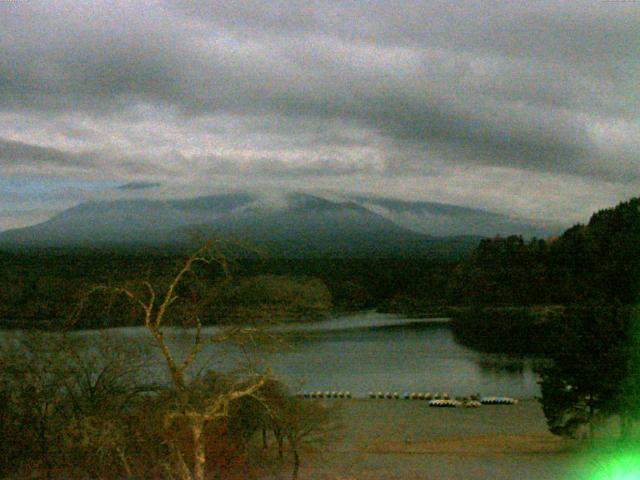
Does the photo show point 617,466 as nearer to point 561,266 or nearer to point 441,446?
point 441,446

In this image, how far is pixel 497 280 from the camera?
77938mm

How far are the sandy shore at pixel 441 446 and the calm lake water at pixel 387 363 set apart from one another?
426 cm

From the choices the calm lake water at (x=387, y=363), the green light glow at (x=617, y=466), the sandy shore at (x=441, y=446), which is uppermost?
the green light glow at (x=617, y=466)

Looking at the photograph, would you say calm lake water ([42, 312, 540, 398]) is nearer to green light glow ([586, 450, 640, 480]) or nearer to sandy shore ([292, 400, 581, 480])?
sandy shore ([292, 400, 581, 480])

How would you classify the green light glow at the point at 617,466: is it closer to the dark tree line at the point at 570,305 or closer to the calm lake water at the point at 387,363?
the dark tree line at the point at 570,305

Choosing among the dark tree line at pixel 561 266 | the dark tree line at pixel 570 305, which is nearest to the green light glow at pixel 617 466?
the dark tree line at pixel 570 305

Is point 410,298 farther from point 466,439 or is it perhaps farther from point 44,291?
point 466,439

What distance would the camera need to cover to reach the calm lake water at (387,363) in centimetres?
3634

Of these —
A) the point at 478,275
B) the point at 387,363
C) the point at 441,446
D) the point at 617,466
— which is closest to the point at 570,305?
the point at 478,275

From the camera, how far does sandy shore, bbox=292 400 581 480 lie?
16.1 m

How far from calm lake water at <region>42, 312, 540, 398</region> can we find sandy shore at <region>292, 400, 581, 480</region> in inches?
168

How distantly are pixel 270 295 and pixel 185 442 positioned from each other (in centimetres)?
5612

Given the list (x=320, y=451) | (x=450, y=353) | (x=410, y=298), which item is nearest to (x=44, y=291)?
(x=450, y=353)

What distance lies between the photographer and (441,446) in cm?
2144
